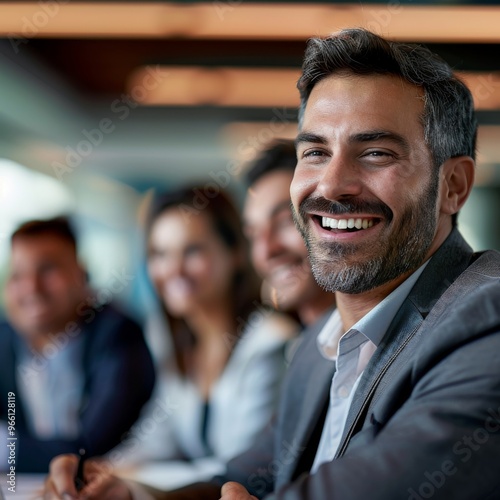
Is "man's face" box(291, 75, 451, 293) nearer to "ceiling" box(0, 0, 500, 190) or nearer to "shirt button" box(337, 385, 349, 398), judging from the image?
"shirt button" box(337, 385, 349, 398)

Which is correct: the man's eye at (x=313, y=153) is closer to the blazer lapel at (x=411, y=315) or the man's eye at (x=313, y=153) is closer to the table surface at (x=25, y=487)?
the blazer lapel at (x=411, y=315)

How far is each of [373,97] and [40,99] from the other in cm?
219

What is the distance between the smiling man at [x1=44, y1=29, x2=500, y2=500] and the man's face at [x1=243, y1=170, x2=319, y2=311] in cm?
98

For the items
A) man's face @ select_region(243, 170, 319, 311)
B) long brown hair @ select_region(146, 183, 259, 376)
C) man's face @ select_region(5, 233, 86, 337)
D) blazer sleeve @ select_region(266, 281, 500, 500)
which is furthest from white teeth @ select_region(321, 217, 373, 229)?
man's face @ select_region(5, 233, 86, 337)

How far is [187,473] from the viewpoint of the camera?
2.13 metres

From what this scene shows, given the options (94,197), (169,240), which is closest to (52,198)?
(94,197)

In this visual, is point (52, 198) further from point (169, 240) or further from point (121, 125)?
point (169, 240)

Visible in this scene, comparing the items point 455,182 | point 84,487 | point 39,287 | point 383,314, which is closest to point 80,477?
point 84,487

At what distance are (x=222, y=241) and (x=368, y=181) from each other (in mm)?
1486

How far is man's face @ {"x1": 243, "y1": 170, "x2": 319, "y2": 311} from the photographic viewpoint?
226 centimetres

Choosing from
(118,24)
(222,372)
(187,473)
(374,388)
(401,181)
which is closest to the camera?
(374,388)

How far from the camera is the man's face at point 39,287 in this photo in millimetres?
A: 2537

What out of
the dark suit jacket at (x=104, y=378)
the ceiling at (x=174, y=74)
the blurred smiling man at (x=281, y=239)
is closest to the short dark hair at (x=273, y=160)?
the blurred smiling man at (x=281, y=239)

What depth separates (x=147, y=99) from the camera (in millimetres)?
2865
